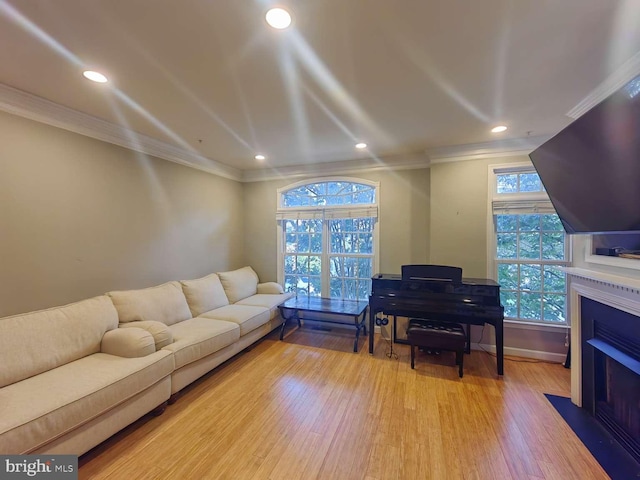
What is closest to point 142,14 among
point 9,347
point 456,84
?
point 456,84

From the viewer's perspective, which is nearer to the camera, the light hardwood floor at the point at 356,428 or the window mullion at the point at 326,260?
the light hardwood floor at the point at 356,428

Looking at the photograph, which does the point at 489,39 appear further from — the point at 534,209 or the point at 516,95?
the point at 534,209

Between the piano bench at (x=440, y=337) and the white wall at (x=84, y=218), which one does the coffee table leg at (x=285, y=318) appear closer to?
the white wall at (x=84, y=218)

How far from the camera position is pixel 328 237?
4387mm

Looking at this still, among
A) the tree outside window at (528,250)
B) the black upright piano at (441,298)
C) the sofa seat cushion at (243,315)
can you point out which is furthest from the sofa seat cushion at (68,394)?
the tree outside window at (528,250)

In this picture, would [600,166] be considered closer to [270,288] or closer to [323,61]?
[323,61]

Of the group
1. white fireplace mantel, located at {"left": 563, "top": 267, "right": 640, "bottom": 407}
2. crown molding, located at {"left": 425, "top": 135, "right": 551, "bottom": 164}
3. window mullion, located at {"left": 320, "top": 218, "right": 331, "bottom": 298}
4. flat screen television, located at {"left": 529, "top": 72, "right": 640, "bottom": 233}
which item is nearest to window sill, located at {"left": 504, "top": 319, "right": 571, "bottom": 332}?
white fireplace mantel, located at {"left": 563, "top": 267, "right": 640, "bottom": 407}

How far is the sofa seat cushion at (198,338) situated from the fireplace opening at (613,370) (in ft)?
10.5

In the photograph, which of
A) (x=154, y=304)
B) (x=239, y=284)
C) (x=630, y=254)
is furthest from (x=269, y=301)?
(x=630, y=254)

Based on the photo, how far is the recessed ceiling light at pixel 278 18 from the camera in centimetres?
134

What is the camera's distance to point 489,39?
1523mm

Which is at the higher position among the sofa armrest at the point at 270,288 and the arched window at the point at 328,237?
the arched window at the point at 328,237
